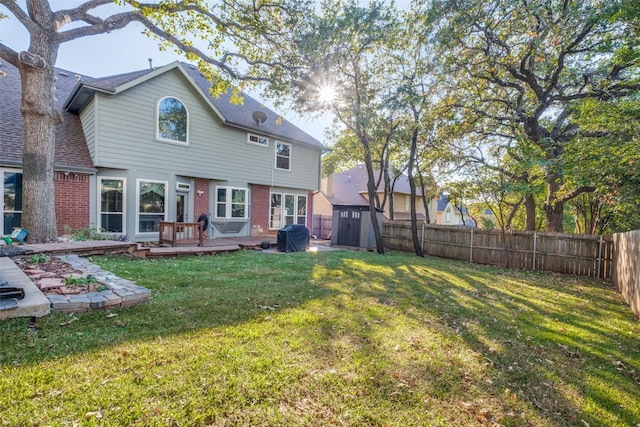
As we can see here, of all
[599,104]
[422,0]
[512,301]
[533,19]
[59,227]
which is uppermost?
[422,0]

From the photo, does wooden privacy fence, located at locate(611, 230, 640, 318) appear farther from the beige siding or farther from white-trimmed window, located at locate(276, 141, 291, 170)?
the beige siding

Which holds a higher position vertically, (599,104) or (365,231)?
(599,104)

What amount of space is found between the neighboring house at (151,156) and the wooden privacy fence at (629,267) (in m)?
12.6

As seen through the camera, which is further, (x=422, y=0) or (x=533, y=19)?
(x=422, y=0)

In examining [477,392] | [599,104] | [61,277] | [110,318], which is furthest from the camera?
[599,104]

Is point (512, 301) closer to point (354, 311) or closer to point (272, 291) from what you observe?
point (354, 311)

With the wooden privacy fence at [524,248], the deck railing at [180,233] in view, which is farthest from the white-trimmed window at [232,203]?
the wooden privacy fence at [524,248]

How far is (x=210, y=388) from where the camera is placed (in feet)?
7.95

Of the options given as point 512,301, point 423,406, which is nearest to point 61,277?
point 423,406

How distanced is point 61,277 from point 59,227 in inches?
248

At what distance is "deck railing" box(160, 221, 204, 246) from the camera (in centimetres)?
952

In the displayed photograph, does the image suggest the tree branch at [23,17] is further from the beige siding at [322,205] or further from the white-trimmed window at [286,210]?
the beige siding at [322,205]

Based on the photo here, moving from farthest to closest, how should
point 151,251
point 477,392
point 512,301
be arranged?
point 151,251, point 512,301, point 477,392

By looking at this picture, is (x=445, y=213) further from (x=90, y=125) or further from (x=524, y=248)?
(x=90, y=125)
